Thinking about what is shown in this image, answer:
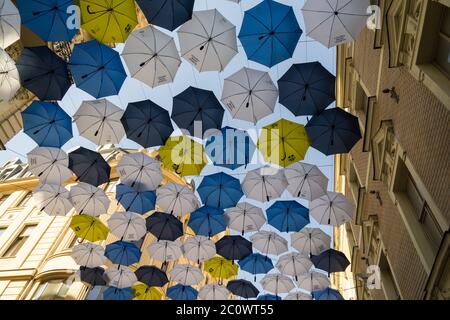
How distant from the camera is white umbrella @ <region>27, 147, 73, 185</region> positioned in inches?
464

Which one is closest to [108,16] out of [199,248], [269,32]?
[269,32]

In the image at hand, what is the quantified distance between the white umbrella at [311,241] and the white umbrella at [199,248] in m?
3.93

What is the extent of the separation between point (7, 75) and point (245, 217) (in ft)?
33.1

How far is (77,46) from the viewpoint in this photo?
→ 955 cm

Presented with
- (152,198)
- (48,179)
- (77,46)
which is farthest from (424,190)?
(48,179)

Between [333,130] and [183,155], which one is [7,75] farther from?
[333,130]

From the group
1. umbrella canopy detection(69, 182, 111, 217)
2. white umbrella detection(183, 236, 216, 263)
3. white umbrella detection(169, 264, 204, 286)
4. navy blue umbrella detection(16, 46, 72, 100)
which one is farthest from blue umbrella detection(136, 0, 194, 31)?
white umbrella detection(169, 264, 204, 286)

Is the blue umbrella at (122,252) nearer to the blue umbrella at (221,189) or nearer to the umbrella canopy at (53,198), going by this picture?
the umbrella canopy at (53,198)

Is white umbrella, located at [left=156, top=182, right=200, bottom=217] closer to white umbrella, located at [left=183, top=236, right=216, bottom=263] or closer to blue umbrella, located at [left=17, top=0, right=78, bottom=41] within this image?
white umbrella, located at [left=183, top=236, right=216, bottom=263]

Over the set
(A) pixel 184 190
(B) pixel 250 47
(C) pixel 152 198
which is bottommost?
(C) pixel 152 198

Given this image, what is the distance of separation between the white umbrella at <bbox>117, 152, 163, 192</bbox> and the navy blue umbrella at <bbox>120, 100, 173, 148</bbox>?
6.23 feet

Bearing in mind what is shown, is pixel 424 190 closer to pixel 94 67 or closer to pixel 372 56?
pixel 372 56

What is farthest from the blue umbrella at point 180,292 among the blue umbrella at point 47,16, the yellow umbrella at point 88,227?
the blue umbrella at point 47,16
